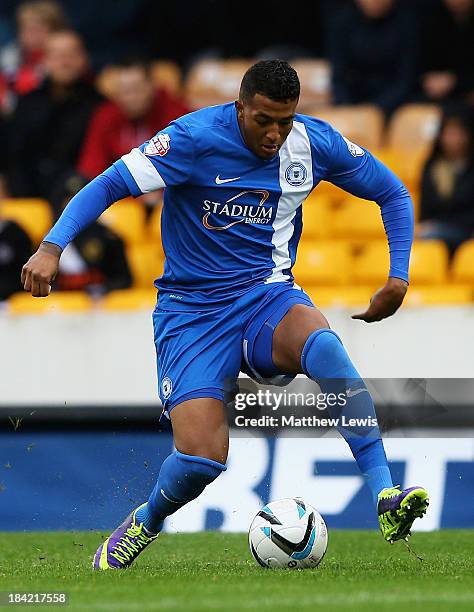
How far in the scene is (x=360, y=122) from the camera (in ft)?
36.9

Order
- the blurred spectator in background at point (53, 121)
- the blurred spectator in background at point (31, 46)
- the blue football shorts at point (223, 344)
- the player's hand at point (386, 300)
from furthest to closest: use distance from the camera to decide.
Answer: the blurred spectator in background at point (31, 46)
the blurred spectator in background at point (53, 121)
the player's hand at point (386, 300)
the blue football shorts at point (223, 344)

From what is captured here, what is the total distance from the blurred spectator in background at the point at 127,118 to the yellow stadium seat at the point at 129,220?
36 centimetres

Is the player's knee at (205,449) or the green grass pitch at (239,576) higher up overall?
the player's knee at (205,449)

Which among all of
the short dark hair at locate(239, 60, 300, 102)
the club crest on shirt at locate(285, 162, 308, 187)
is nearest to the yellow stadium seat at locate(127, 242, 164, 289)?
the club crest on shirt at locate(285, 162, 308, 187)

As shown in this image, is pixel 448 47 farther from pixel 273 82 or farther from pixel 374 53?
pixel 273 82

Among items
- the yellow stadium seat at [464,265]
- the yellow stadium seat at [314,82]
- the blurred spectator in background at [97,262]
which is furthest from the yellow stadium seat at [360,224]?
the blurred spectator in background at [97,262]

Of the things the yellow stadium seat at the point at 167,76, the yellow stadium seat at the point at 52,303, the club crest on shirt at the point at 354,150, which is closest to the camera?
the club crest on shirt at the point at 354,150

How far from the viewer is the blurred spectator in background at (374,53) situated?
1124 cm

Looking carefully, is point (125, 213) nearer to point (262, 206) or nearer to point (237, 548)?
point (237, 548)

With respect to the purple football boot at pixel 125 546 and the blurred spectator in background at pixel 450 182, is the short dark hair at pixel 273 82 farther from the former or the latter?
the blurred spectator in background at pixel 450 182

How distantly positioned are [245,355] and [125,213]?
494cm

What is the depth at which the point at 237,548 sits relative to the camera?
6957mm
